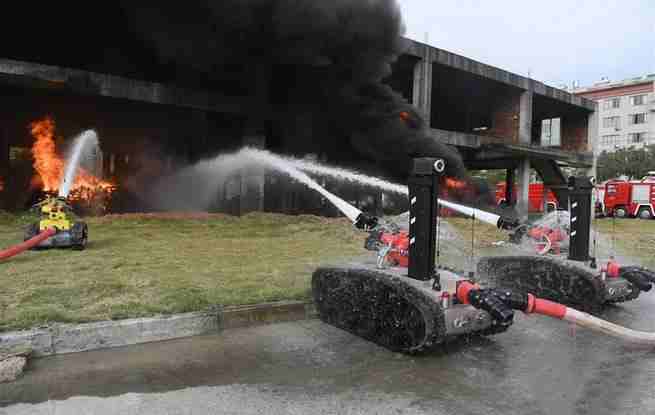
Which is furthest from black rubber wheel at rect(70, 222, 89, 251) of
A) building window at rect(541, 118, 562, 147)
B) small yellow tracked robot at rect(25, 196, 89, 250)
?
building window at rect(541, 118, 562, 147)

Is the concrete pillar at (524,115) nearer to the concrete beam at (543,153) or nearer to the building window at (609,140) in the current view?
the concrete beam at (543,153)

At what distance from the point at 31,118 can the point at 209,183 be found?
709 centimetres

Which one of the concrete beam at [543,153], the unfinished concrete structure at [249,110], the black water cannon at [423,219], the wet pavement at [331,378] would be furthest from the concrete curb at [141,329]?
the concrete beam at [543,153]

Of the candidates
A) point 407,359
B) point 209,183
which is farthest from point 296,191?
point 407,359

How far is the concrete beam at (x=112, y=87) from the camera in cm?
1330

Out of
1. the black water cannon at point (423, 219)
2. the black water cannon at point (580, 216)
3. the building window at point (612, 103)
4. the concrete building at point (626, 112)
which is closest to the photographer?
the black water cannon at point (423, 219)

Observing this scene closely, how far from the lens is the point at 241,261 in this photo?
8.12m

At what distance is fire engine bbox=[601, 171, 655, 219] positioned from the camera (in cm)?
2748

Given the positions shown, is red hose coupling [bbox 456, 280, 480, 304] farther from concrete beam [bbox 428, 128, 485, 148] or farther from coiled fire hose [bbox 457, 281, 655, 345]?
concrete beam [bbox 428, 128, 485, 148]

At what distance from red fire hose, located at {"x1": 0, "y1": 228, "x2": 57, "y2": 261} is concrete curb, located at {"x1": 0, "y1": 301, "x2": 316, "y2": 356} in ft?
10.8

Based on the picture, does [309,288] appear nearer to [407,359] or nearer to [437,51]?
[407,359]

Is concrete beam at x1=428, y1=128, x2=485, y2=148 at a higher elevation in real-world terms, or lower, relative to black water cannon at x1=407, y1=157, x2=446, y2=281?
higher

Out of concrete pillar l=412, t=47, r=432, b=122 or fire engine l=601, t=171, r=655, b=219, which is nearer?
concrete pillar l=412, t=47, r=432, b=122

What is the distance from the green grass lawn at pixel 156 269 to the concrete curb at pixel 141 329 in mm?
158
